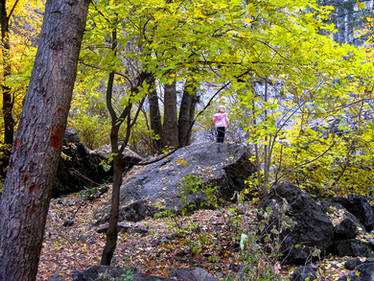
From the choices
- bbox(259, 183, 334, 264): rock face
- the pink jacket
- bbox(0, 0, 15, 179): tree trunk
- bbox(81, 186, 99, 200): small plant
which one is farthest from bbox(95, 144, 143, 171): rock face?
bbox(259, 183, 334, 264): rock face

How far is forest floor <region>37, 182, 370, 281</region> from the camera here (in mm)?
4035

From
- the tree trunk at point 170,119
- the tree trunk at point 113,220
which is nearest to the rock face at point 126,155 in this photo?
the tree trunk at point 170,119

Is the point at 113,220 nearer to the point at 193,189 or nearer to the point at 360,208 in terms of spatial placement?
the point at 193,189

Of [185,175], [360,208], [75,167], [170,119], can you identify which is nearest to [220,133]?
[170,119]

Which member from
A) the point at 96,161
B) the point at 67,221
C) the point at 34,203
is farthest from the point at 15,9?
the point at 34,203

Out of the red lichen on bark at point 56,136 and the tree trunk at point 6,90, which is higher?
the tree trunk at point 6,90

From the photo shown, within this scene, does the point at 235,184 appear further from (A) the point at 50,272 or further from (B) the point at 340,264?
(A) the point at 50,272

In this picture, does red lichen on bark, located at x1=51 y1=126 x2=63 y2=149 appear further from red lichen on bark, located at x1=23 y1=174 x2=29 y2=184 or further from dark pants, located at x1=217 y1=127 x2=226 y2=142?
dark pants, located at x1=217 y1=127 x2=226 y2=142

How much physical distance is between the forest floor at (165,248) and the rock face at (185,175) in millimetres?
407

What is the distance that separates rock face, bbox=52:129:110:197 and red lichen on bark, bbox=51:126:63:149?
6.96 meters

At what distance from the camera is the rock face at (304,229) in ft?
12.9

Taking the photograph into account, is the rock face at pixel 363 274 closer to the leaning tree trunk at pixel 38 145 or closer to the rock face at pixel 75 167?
the leaning tree trunk at pixel 38 145

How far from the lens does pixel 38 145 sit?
2.42 meters

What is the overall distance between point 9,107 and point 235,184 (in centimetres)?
605
